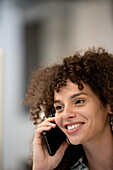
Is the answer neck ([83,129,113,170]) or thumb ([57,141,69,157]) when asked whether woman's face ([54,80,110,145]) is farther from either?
thumb ([57,141,69,157])

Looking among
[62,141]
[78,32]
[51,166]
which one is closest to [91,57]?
[62,141]

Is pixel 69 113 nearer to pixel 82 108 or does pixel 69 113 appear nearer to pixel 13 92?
pixel 82 108

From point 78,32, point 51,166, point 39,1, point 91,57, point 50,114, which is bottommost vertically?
point 51,166

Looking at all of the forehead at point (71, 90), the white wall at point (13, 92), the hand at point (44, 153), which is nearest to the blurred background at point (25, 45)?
the white wall at point (13, 92)

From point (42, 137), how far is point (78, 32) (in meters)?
1.40

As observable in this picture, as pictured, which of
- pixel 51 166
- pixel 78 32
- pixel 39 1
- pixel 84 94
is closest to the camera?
pixel 84 94

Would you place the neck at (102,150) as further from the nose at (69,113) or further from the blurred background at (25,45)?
the blurred background at (25,45)

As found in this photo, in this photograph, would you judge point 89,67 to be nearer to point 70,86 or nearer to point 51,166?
point 70,86

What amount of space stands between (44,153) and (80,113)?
14.6 inches

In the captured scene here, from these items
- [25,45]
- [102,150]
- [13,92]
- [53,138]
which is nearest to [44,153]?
[53,138]

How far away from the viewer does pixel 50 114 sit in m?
1.34

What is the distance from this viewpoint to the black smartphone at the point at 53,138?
133 centimetres

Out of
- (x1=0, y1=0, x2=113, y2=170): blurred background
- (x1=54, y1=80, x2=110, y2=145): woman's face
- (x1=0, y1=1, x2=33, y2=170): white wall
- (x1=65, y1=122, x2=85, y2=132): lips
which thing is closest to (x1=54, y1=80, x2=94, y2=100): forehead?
(x1=54, y1=80, x2=110, y2=145): woman's face

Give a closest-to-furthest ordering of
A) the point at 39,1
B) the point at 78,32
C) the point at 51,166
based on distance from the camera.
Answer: the point at 51,166 < the point at 78,32 < the point at 39,1
